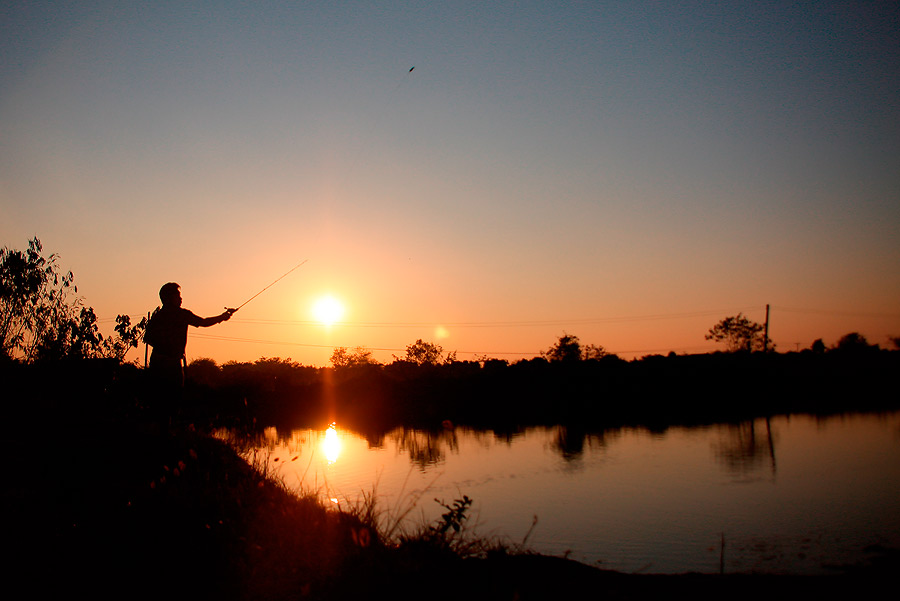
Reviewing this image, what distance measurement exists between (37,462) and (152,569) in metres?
4.37

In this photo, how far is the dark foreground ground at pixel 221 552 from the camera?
4855 millimetres

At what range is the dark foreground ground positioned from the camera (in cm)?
486

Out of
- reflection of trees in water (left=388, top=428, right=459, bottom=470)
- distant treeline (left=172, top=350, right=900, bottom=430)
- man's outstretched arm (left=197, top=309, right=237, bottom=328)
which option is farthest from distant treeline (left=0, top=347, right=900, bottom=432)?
man's outstretched arm (left=197, top=309, right=237, bottom=328)

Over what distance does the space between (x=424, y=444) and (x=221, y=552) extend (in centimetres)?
1887

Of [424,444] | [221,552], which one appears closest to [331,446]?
[424,444]

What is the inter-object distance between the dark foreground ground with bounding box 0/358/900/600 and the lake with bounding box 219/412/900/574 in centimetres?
60

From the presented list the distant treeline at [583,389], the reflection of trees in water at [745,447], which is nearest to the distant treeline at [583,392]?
the distant treeline at [583,389]

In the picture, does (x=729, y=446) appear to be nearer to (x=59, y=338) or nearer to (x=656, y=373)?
(x=59, y=338)

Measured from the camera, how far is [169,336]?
30.3 feet

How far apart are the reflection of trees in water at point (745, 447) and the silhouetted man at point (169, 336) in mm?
14017

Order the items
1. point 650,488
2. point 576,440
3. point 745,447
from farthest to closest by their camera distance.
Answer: point 576,440
point 745,447
point 650,488

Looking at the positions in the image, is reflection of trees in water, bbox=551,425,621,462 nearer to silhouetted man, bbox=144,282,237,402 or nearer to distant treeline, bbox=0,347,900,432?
distant treeline, bbox=0,347,900,432

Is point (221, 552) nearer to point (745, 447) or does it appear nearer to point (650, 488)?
point (650, 488)

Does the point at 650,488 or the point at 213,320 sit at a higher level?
the point at 213,320
